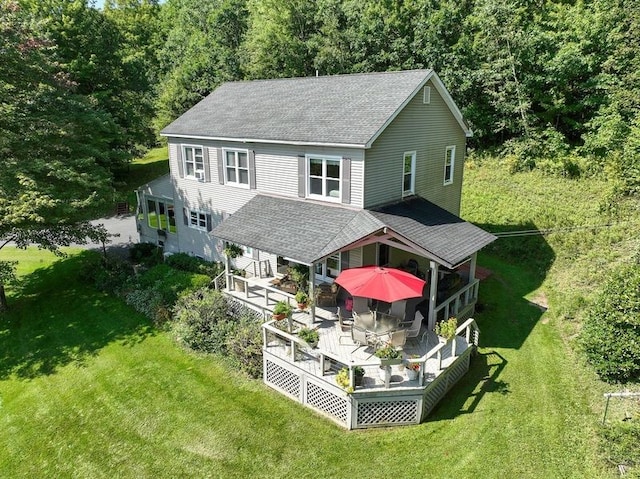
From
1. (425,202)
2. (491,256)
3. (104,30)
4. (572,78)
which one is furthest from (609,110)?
(104,30)

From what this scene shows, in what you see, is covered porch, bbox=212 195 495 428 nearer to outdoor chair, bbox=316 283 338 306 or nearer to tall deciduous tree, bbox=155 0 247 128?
outdoor chair, bbox=316 283 338 306

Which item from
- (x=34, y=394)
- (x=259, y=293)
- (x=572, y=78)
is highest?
(x=572, y=78)

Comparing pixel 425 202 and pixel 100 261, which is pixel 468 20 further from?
pixel 100 261

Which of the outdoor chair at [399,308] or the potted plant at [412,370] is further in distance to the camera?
the outdoor chair at [399,308]

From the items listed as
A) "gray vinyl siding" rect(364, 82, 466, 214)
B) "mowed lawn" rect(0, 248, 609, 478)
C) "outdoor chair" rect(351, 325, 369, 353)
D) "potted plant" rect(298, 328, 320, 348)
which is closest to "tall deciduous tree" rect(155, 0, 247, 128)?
"gray vinyl siding" rect(364, 82, 466, 214)

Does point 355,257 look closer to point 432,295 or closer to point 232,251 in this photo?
point 432,295

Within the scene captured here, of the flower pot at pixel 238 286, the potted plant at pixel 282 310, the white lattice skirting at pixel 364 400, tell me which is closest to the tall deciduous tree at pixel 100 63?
the flower pot at pixel 238 286

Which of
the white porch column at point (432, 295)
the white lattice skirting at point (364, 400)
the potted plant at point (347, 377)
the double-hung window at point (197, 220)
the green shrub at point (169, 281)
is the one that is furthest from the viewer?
the double-hung window at point (197, 220)

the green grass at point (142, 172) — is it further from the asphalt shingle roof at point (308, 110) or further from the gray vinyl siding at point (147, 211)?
the asphalt shingle roof at point (308, 110)

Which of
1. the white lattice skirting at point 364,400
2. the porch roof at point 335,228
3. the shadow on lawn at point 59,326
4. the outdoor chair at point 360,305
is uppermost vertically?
the porch roof at point 335,228
